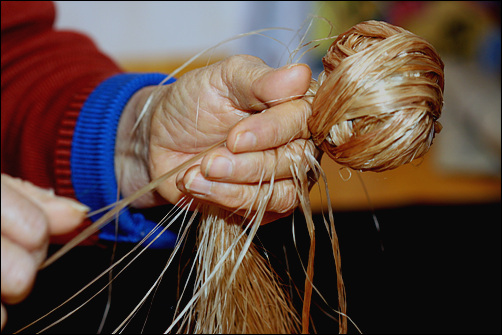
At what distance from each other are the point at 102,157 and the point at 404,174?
927 mm

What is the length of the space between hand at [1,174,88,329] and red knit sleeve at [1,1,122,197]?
0.38 m

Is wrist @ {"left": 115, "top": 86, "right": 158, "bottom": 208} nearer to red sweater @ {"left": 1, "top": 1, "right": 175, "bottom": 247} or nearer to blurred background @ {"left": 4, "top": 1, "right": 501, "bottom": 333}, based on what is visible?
red sweater @ {"left": 1, "top": 1, "right": 175, "bottom": 247}

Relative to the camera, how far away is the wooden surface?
4.10ft

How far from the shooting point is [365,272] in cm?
100

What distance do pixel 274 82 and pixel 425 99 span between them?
5.8 inches

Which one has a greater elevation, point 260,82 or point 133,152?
point 260,82

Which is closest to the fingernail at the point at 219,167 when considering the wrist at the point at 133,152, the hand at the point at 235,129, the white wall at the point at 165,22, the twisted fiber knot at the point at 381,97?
the hand at the point at 235,129

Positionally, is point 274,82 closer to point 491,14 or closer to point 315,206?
point 315,206

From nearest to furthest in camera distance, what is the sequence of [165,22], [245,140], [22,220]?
[22,220]
[245,140]
[165,22]

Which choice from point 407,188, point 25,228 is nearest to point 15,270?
point 25,228

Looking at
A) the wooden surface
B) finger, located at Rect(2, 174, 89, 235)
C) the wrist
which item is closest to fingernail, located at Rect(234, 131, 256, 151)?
finger, located at Rect(2, 174, 89, 235)

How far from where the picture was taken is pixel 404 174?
1351mm

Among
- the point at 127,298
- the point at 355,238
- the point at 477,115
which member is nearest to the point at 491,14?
the point at 477,115

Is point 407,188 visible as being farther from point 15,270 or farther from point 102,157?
point 15,270
